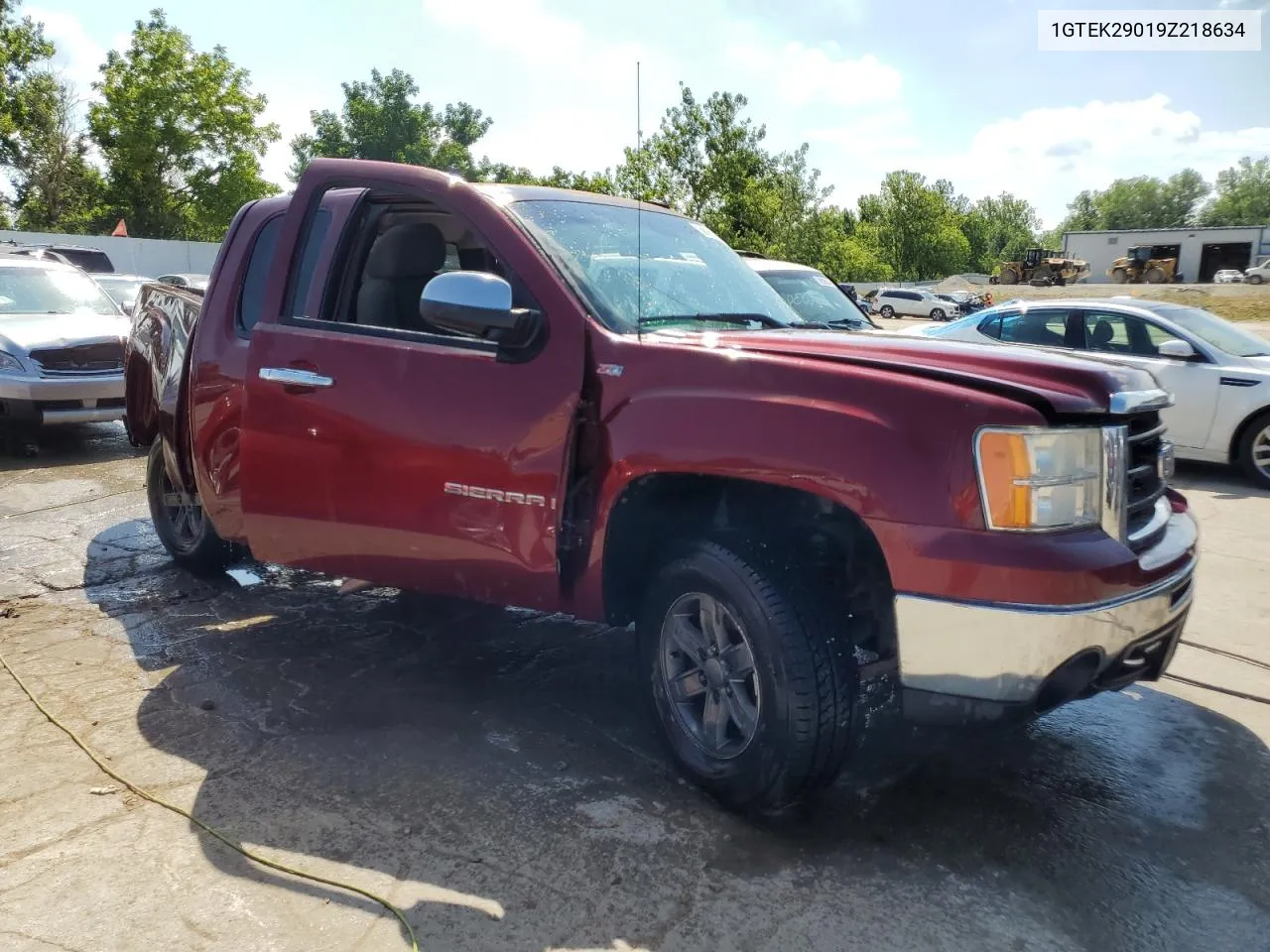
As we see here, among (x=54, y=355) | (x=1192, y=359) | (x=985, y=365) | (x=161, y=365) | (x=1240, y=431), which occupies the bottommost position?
(x=1240, y=431)

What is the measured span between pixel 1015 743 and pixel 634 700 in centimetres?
137

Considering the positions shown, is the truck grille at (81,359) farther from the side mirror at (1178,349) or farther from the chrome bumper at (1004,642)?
the side mirror at (1178,349)

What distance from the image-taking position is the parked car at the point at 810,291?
26.8 ft

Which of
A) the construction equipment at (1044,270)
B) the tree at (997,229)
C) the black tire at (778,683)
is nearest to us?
the black tire at (778,683)

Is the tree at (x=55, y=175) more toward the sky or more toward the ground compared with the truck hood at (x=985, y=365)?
more toward the sky

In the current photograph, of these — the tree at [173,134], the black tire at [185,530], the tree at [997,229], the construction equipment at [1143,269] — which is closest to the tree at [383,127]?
the tree at [173,134]

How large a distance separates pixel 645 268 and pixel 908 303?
43.4 metres

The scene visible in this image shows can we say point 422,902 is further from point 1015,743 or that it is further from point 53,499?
point 53,499

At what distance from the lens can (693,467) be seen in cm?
291

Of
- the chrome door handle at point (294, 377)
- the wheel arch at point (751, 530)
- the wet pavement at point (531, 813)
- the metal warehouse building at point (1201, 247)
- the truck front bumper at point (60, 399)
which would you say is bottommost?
the wet pavement at point (531, 813)

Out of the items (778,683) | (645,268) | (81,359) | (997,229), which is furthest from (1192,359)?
(997,229)

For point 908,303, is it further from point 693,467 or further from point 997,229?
point 997,229

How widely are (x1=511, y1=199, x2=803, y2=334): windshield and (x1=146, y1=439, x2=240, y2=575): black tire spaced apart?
8.64 ft

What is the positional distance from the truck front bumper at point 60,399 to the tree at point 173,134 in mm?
37067
